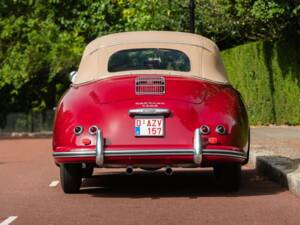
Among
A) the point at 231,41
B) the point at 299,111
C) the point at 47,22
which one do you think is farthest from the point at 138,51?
the point at 47,22

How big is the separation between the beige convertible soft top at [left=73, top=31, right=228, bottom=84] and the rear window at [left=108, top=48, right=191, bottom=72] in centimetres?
5

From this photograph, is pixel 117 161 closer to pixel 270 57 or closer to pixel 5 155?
pixel 5 155

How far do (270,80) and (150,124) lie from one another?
16.9m

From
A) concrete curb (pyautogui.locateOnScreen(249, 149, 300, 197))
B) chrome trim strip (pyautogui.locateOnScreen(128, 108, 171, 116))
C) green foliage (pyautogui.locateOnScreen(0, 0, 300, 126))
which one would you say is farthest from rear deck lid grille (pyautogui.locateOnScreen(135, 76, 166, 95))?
green foliage (pyautogui.locateOnScreen(0, 0, 300, 126))

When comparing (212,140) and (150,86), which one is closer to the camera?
(212,140)

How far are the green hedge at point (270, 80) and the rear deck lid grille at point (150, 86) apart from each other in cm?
1554

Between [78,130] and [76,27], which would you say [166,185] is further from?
[76,27]

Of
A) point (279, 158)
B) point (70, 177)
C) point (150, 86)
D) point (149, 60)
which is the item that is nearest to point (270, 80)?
point (279, 158)

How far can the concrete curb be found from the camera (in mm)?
10125

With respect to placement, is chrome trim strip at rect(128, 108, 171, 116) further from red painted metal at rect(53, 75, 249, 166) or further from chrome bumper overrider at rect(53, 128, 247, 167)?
chrome bumper overrider at rect(53, 128, 247, 167)

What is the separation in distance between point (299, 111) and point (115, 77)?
1541cm

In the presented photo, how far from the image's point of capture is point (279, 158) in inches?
505

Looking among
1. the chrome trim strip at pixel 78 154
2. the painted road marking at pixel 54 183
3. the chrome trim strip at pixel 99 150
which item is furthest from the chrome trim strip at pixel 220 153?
the painted road marking at pixel 54 183

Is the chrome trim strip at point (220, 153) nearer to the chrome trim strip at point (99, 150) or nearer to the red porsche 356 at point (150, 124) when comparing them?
the red porsche 356 at point (150, 124)
